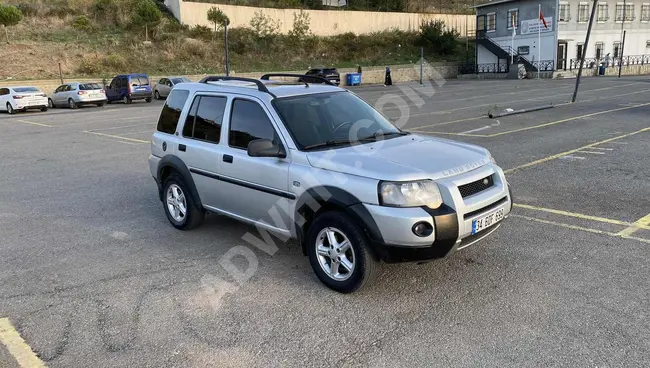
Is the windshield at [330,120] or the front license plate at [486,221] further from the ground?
the windshield at [330,120]

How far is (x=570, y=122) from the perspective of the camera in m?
14.3

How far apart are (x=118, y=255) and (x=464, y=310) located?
360 cm

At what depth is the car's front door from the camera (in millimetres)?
4645

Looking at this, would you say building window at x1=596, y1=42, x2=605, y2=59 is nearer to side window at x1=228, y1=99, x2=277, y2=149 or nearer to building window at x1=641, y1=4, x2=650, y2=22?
building window at x1=641, y1=4, x2=650, y2=22


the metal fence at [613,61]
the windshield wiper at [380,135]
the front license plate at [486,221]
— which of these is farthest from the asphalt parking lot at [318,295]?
the metal fence at [613,61]

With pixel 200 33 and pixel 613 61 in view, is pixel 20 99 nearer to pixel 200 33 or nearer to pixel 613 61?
pixel 200 33

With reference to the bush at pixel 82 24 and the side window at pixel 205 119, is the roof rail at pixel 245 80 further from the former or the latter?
the bush at pixel 82 24

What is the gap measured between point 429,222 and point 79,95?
29.9 metres

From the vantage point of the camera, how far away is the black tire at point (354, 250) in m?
4.03

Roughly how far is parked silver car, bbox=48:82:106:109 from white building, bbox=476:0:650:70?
35.1 m

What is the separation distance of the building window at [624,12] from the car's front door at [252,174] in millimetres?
54698

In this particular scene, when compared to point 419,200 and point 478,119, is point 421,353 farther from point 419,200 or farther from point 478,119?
point 478,119

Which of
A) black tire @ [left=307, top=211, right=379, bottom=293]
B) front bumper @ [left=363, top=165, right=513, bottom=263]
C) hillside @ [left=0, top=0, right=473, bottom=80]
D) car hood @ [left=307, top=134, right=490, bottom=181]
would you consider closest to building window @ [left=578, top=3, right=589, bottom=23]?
hillside @ [left=0, top=0, right=473, bottom=80]

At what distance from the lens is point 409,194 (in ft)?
12.8
